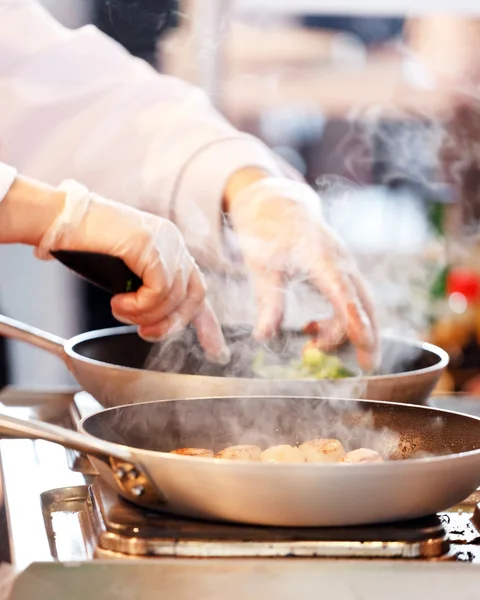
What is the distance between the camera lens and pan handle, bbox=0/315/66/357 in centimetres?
134

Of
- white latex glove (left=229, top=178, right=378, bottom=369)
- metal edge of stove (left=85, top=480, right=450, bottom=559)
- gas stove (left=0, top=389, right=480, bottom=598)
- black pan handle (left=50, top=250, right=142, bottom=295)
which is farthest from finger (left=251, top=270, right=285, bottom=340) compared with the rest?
metal edge of stove (left=85, top=480, right=450, bottom=559)

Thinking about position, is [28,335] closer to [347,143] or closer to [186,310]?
[186,310]

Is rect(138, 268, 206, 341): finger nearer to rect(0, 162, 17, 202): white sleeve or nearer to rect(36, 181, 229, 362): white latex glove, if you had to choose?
rect(36, 181, 229, 362): white latex glove

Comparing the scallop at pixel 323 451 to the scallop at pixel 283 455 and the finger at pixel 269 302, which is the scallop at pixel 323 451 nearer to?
the scallop at pixel 283 455

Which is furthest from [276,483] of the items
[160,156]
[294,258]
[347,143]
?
[347,143]

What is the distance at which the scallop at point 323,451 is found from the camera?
1017 millimetres

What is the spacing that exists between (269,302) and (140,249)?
275mm

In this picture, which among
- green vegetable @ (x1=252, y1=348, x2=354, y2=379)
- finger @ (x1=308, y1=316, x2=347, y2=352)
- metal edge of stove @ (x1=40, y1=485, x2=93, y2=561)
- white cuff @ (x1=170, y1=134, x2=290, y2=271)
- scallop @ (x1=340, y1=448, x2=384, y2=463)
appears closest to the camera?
metal edge of stove @ (x1=40, y1=485, x2=93, y2=561)

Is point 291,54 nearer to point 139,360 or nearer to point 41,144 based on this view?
point 41,144

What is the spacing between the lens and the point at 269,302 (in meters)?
1.56

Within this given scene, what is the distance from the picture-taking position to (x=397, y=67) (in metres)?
3.43

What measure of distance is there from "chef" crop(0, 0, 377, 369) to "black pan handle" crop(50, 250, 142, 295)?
0.82 ft

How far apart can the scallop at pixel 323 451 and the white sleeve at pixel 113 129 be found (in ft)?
2.79

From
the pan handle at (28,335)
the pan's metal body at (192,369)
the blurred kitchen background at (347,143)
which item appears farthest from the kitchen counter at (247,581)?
the blurred kitchen background at (347,143)
